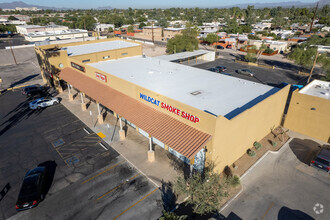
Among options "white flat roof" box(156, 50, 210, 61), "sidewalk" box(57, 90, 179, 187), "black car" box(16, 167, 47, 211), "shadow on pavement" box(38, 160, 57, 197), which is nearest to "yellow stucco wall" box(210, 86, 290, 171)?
"sidewalk" box(57, 90, 179, 187)

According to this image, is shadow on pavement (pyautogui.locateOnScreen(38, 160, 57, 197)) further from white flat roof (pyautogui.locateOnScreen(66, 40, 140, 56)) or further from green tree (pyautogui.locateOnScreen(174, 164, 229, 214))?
white flat roof (pyautogui.locateOnScreen(66, 40, 140, 56))

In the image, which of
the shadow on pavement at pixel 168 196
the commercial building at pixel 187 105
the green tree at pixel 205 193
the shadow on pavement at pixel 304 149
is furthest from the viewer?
the shadow on pavement at pixel 304 149

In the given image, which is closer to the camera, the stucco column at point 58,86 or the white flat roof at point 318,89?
the white flat roof at point 318,89

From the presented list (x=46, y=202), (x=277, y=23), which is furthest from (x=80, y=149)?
(x=277, y=23)

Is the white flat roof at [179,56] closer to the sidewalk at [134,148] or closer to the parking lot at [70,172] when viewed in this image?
the sidewalk at [134,148]

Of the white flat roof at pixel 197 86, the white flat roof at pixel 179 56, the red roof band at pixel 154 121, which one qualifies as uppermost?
the white flat roof at pixel 197 86

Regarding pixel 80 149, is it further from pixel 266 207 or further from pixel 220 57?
pixel 220 57

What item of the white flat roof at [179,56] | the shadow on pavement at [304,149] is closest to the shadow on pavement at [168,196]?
the shadow on pavement at [304,149]
